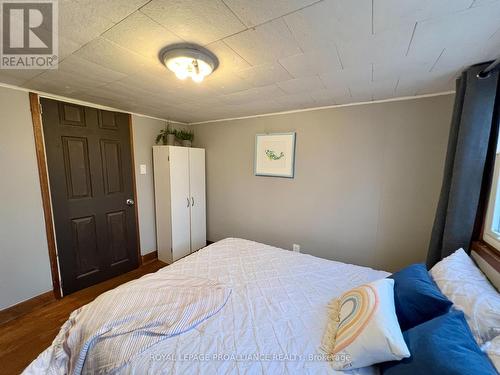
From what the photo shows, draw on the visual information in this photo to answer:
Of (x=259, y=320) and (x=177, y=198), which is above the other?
(x=177, y=198)

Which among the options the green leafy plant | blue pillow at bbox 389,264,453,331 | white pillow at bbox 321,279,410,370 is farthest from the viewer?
the green leafy plant

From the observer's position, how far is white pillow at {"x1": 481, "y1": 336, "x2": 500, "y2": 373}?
778 mm

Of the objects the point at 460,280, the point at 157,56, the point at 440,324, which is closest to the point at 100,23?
the point at 157,56

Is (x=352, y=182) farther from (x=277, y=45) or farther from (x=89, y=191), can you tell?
(x=89, y=191)

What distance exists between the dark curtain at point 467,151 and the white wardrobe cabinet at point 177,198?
3.04 metres

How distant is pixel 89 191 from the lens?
2.54 m

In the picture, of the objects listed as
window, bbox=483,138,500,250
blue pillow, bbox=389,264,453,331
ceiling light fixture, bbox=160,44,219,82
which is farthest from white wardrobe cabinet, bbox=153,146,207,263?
window, bbox=483,138,500,250

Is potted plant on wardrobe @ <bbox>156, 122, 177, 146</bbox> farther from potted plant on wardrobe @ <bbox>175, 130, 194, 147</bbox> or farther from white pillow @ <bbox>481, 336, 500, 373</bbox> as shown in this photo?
white pillow @ <bbox>481, 336, 500, 373</bbox>

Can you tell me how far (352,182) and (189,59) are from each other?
2128mm

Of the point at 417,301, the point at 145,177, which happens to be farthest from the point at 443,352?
the point at 145,177

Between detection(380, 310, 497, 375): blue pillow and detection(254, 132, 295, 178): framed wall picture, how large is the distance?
212 centimetres

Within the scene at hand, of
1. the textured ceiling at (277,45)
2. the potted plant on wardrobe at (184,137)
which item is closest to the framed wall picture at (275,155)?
the textured ceiling at (277,45)

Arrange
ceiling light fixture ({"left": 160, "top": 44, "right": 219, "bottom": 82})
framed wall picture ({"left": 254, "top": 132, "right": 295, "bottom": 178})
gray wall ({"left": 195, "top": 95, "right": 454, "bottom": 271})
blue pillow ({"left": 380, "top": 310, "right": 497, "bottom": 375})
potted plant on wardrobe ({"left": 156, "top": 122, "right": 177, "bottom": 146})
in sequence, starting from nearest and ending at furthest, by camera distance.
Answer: blue pillow ({"left": 380, "top": 310, "right": 497, "bottom": 375}) < ceiling light fixture ({"left": 160, "top": 44, "right": 219, "bottom": 82}) < gray wall ({"left": 195, "top": 95, "right": 454, "bottom": 271}) < framed wall picture ({"left": 254, "top": 132, "right": 295, "bottom": 178}) < potted plant on wardrobe ({"left": 156, "top": 122, "right": 177, "bottom": 146})

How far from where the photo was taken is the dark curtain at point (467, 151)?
148 centimetres
